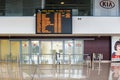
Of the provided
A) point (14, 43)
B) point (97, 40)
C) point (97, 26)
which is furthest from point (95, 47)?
point (14, 43)

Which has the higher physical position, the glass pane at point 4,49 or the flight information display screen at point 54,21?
the flight information display screen at point 54,21

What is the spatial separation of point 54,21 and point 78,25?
168 centimetres

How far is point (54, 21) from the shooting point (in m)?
18.8

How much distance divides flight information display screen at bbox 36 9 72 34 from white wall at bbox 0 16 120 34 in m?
0.74

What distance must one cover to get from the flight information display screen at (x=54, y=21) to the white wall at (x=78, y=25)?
2.44 ft

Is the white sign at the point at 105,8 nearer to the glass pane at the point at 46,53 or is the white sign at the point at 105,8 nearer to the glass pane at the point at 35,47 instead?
the glass pane at the point at 46,53

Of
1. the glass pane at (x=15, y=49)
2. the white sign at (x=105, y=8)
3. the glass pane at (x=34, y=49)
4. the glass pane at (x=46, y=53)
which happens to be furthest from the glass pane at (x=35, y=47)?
the white sign at (x=105, y=8)

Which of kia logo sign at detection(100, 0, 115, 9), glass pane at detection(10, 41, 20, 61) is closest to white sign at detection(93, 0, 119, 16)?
kia logo sign at detection(100, 0, 115, 9)

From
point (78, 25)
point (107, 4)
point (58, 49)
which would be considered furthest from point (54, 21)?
point (107, 4)

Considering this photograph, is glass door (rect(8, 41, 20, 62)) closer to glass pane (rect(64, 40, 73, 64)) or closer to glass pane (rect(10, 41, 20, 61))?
glass pane (rect(10, 41, 20, 61))

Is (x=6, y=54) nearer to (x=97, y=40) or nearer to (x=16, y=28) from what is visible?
(x=16, y=28)

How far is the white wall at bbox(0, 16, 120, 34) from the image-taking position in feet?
63.8

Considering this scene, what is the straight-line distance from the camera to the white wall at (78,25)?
765 inches

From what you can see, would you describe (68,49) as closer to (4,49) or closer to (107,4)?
(107,4)
